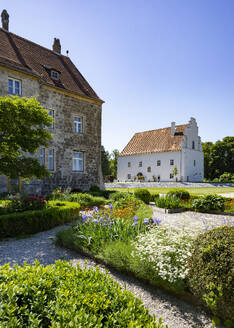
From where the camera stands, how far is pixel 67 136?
17422 mm

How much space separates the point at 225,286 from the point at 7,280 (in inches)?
102

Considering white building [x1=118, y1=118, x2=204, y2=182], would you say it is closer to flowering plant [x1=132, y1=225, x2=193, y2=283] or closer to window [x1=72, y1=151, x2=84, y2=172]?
window [x1=72, y1=151, x2=84, y2=172]

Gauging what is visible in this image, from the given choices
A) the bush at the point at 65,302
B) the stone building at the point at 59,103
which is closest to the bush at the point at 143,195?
the stone building at the point at 59,103

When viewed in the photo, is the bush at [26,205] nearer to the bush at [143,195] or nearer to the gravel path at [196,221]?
the gravel path at [196,221]

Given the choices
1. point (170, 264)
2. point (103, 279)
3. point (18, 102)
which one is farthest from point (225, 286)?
point (18, 102)

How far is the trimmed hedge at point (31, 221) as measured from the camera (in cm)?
663

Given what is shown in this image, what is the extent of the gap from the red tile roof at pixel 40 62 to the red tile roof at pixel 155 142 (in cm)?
2427

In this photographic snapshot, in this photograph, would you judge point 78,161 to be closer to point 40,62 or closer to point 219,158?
point 40,62

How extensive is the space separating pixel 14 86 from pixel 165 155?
31593 mm

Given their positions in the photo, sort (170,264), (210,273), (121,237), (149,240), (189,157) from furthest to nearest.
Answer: (189,157)
(121,237)
(149,240)
(170,264)
(210,273)

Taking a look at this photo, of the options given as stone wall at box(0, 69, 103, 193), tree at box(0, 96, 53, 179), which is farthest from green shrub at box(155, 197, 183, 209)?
stone wall at box(0, 69, 103, 193)

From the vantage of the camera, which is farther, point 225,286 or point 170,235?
point 170,235

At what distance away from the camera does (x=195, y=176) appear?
141 feet

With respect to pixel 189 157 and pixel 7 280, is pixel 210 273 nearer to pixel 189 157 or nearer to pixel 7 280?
pixel 7 280
